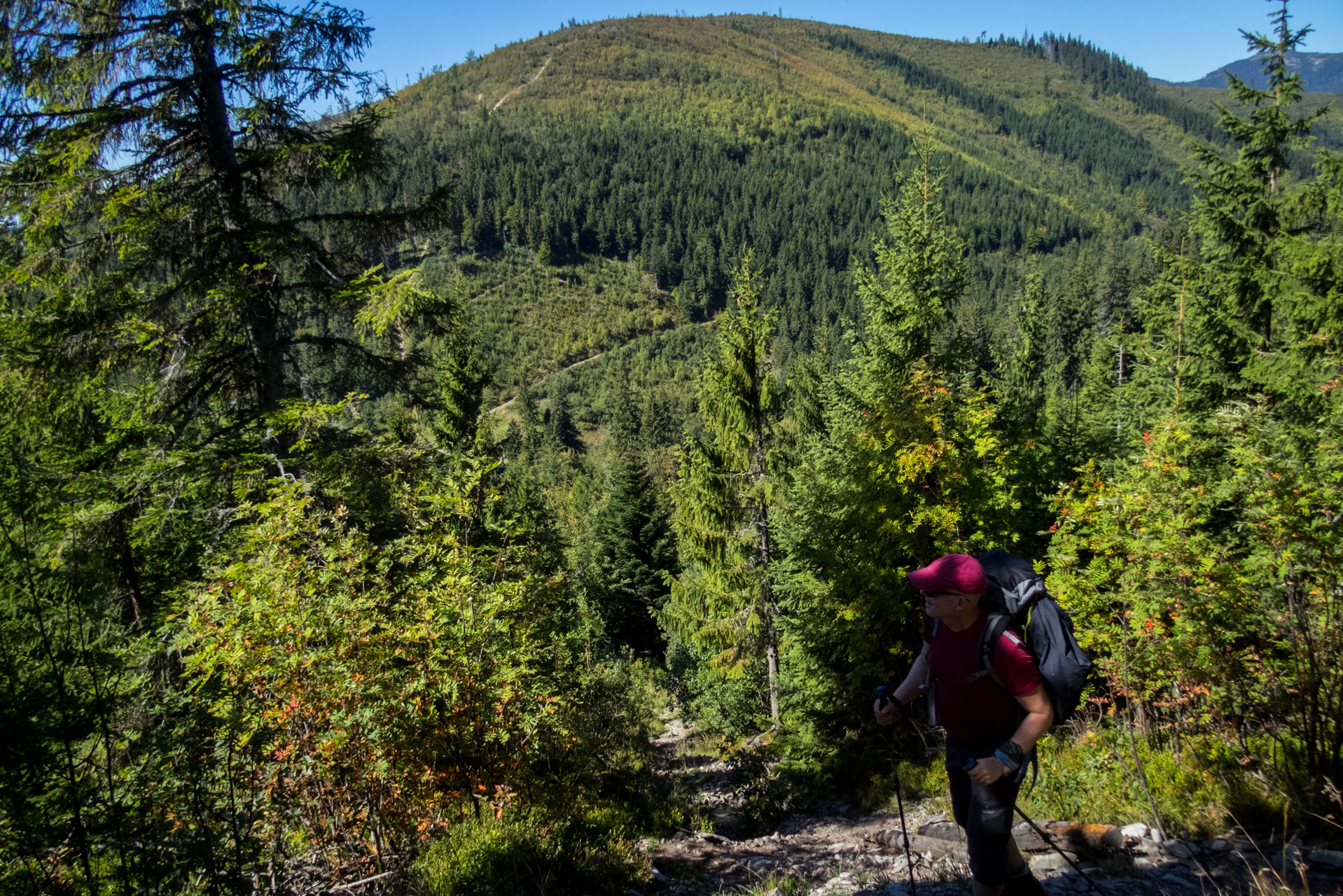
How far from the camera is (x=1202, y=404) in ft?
47.4

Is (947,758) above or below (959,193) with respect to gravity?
below

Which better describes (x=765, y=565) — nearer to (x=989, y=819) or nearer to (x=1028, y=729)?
(x=989, y=819)

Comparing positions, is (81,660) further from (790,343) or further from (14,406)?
(790,343)

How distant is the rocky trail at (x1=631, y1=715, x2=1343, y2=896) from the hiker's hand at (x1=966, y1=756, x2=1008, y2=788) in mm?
955

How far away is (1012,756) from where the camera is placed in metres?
2.82

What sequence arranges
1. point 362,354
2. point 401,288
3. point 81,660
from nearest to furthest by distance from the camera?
point 81,660
point 401,288
point 362,354

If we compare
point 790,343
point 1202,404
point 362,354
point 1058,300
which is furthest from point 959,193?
point 362,354

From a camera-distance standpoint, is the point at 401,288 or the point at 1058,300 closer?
the point at 401,288

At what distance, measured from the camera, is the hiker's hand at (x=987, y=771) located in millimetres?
2820

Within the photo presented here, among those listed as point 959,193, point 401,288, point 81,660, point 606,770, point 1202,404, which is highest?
point 959,193

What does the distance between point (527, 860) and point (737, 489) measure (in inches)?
397

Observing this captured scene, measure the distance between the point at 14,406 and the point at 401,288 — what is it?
139 inches

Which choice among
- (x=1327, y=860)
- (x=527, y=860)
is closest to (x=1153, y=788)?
(x=1327, y=860)

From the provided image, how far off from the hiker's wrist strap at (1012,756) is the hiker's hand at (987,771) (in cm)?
2
